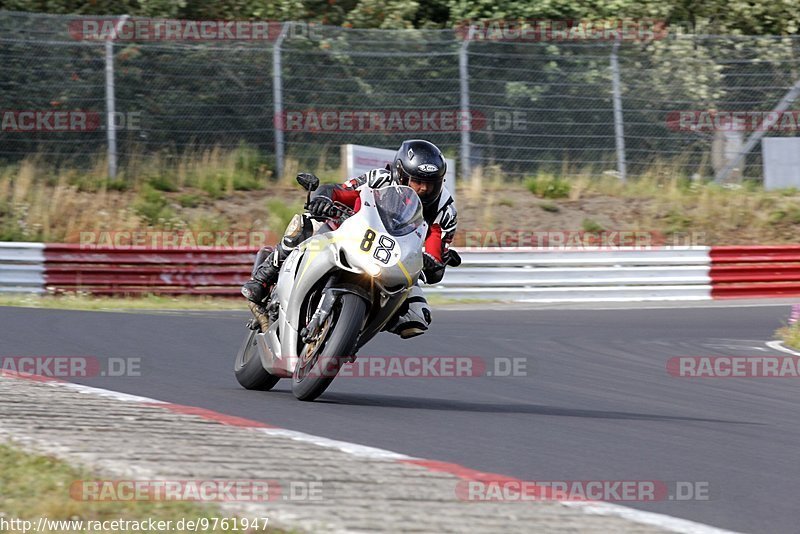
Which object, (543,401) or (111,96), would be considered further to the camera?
(111,96)

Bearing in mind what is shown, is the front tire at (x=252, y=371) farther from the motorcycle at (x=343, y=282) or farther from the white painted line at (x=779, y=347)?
the white painted line at (x=779, y=347)

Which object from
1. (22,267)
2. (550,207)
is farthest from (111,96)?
(550,207)

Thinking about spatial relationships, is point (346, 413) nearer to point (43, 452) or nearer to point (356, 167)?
point (43, 452)

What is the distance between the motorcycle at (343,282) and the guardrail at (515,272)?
9483 millimetres

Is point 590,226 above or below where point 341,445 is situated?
below

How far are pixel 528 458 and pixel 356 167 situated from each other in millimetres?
12759

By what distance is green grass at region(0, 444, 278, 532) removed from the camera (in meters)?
3.86

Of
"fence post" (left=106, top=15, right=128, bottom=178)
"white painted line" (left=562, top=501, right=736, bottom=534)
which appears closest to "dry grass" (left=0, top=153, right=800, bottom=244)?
"fence post" (left=106, top=15, right=128, bottom=178)

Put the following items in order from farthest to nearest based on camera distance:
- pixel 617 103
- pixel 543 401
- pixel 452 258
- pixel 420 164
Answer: pixel 617 103 < pixel 543 401 < pixel 452 258 < pixel 420 164

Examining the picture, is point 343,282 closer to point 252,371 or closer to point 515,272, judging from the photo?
point 252,371

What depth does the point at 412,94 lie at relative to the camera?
19828 mm

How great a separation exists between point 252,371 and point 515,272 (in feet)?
33.2

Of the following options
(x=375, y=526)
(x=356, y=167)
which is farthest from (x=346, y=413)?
(x=356, y=167)

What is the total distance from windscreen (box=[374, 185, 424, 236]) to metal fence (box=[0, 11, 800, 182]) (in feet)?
43.0
